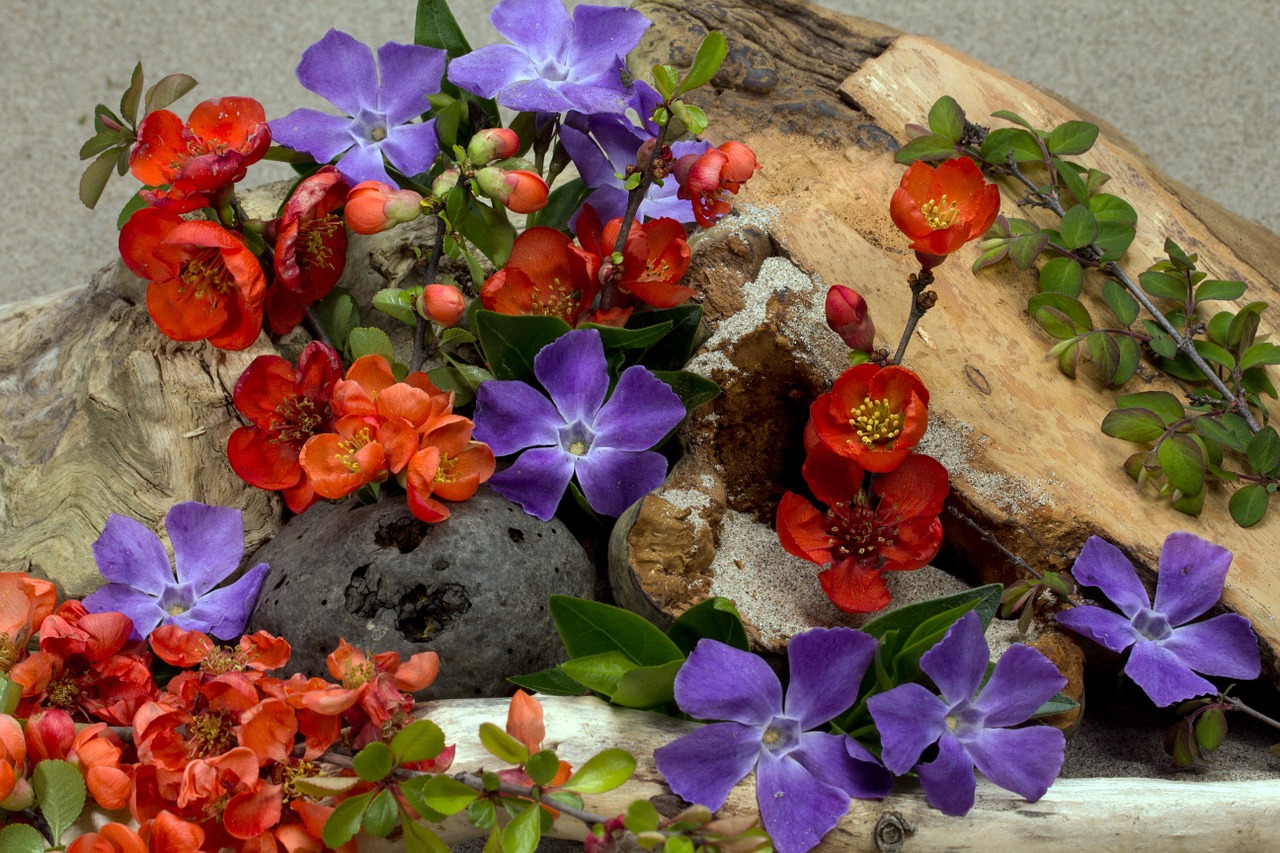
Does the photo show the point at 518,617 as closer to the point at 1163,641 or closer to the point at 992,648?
the point at 992,648

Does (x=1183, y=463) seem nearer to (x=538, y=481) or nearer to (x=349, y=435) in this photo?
(x=538, y=481)

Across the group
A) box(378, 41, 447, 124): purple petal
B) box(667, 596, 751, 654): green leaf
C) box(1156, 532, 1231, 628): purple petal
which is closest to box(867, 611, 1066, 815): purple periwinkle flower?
box(667, 596, 751, 654): green leaf

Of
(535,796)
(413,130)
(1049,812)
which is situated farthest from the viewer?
(413,130)

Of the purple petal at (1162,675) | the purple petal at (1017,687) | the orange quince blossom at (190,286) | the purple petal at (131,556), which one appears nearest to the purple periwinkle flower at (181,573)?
the purple petal at (131,556)

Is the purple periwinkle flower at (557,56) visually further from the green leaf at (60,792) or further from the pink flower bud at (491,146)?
the green leaf at (60,792)

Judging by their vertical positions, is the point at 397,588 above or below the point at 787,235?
below

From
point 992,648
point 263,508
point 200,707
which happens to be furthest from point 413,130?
point 992,648

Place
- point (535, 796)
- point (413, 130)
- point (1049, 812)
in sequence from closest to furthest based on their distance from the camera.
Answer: point (535, 796) < point (1049, 812) < point (413, 130)

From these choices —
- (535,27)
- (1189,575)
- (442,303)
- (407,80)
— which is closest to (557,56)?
(535,27)
